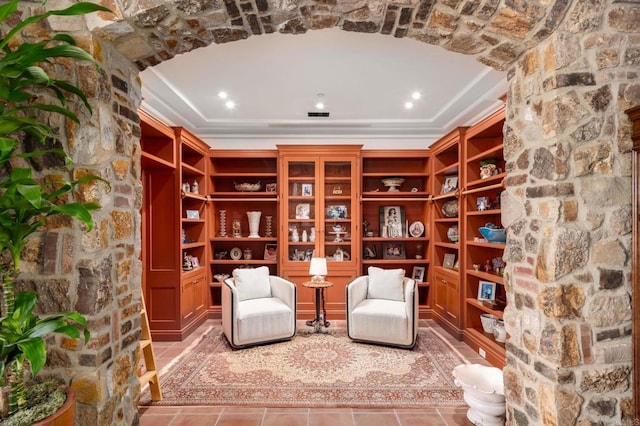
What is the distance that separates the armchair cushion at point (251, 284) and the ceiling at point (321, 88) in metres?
2.14

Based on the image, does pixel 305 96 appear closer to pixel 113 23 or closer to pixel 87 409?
pixel 113 23

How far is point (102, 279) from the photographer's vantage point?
5.21 ft

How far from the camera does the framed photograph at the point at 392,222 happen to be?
5.19 meters

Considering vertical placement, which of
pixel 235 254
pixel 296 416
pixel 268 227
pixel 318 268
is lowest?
pixel 296 416

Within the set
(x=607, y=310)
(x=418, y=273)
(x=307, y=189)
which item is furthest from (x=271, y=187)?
(x=607, y=310)

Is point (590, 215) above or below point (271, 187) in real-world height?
below

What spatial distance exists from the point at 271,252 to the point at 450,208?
280 centimetres

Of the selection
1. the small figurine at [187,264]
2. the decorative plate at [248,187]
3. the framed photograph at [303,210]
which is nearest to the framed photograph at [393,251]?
the framed photograph at [303,210]

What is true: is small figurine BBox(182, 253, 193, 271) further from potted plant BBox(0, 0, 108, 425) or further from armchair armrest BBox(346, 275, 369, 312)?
potted plant BBox(0, 0, 108, 425)

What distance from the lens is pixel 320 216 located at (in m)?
4.92

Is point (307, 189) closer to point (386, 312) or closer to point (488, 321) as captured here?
point (386, 312)

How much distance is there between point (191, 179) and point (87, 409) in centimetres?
381

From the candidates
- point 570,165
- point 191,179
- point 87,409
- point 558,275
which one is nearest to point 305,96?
point 191,179

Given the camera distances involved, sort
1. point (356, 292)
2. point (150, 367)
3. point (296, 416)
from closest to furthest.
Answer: point (296, 416) → point (150, 367) → point (356, 292)
